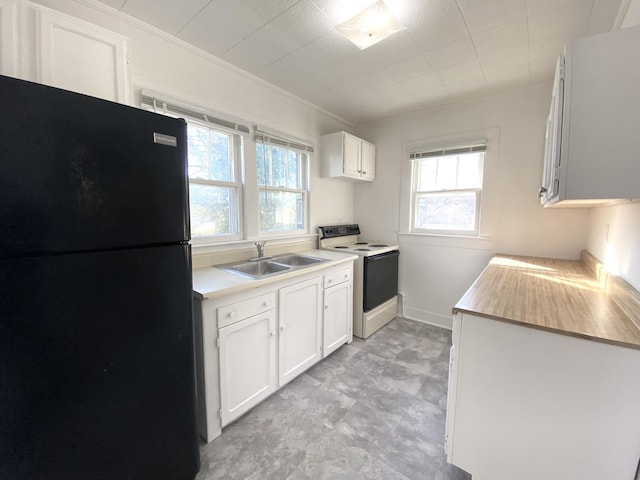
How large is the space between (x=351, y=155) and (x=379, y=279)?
1.48 meters

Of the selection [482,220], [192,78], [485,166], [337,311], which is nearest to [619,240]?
[482,220]

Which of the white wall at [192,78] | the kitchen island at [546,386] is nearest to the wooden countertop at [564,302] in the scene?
the kitchen island at [546,386]

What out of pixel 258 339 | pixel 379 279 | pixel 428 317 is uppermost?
pixel 379 279

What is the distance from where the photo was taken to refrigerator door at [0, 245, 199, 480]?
2.75ft

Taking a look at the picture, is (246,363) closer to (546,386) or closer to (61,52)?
(546,386)

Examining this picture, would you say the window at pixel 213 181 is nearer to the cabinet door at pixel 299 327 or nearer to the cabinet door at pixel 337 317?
the cabinet door at pixel 299 327

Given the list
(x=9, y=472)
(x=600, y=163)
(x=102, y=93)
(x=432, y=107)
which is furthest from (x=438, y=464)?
(x=432, y=107)

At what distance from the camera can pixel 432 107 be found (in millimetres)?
3021

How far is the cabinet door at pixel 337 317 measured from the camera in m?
2.39

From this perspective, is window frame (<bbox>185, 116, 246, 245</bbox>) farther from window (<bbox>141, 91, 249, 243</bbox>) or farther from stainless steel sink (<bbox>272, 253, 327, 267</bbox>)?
stainless steel sink (<bbox>272, 253, 327, 267</bbox>)

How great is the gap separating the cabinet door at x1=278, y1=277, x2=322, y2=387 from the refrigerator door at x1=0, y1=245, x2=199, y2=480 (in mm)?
779

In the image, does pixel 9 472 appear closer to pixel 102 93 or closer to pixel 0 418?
pixel 0 418

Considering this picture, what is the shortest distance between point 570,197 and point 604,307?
61 cm

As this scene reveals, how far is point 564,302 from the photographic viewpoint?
4.40ft
